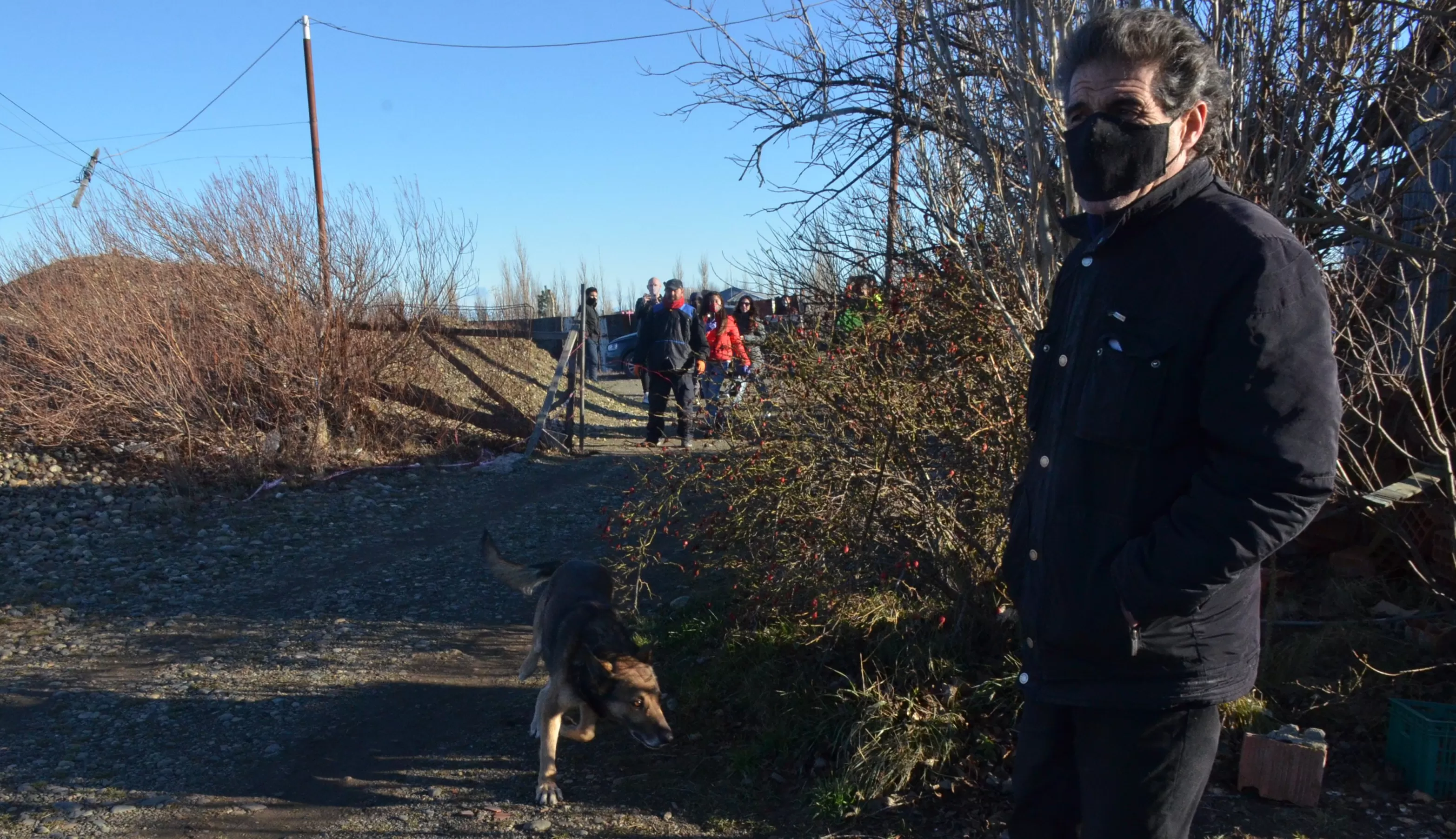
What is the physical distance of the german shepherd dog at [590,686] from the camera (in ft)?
14.5

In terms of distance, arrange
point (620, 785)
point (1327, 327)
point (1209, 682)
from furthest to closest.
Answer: point (620, 785)
point (1209, 682)
point (1327, 327)

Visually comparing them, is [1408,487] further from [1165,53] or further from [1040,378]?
[1165,53]

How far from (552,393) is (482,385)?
5.53ft

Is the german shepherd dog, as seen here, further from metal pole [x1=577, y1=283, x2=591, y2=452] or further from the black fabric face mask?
metal pole [x1=577, y1=283, x2=591, y2=452]

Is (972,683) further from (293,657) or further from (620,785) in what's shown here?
(293,657)

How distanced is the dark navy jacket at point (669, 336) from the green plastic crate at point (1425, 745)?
8568 millimetres

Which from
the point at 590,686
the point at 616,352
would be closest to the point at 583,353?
the point at 590,686

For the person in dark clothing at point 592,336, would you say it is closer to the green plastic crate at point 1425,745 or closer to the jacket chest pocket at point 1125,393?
the green plastic crate at point 1425,745

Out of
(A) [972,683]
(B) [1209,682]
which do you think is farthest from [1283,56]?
(B) [1209,682]

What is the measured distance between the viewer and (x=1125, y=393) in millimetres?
1850

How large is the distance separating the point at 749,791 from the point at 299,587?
4.81 meters

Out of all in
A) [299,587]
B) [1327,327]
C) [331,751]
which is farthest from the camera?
[299,587]

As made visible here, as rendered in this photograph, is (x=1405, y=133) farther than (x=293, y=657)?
No

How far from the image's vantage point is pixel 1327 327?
1732 millimetres
